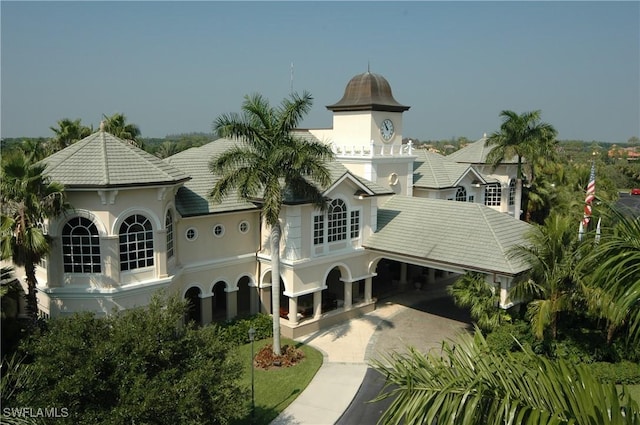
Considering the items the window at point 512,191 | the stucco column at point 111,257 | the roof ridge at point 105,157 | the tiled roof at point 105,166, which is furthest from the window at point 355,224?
the window at point 512,191

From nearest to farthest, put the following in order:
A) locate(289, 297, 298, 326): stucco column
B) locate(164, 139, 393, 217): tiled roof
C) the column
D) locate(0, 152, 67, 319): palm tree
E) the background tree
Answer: the background tree → locate(0, 152, 67, 319): palm tree → locate(164, 139, 393, 217): tiled roof → locate(289, 297, 298, 326): stucco column → the column

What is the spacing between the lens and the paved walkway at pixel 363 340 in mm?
19516

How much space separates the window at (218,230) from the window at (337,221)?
575cm

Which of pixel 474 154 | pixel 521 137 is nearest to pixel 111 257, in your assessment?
pixel 521 137

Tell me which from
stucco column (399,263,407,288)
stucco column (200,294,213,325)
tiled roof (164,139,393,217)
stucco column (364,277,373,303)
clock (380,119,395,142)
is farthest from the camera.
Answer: stucco column (399,263,407,288)

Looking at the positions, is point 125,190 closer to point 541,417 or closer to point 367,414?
point 367,414

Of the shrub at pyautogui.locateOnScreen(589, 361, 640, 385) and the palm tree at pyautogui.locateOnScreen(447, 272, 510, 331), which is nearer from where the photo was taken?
the shrub at pyautogui.locateOnScreen(589, 361, 640, 385)

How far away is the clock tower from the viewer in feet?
110

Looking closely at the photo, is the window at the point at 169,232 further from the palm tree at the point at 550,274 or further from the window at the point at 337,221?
the palm tree at the point at 550,274

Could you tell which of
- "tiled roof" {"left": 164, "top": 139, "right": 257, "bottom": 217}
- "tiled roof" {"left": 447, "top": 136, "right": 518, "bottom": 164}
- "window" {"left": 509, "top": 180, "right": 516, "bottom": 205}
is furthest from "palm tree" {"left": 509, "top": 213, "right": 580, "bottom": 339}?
"tiled roof" {"left": 447, "top": 136, "right": 518, "bottom": 164}

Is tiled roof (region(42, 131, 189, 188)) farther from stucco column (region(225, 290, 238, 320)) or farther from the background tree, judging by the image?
the background tree

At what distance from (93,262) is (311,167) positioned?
33.2ft

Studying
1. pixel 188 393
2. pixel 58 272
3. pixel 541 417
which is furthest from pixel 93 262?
pixel 541 417

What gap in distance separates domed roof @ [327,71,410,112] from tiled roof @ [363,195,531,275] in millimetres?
6709
